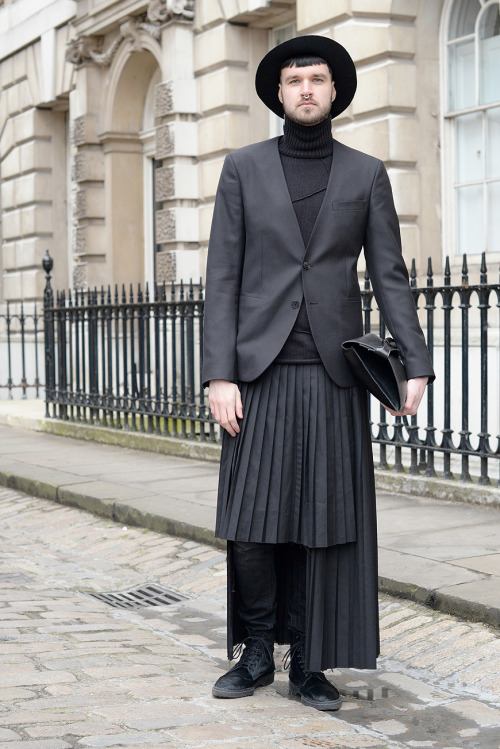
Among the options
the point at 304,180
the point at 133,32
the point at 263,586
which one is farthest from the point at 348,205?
the point at 133,32

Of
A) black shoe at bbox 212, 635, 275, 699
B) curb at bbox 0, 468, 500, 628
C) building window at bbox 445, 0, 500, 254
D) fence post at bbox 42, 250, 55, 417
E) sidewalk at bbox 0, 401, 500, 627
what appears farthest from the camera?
fence post at bbox 42, 250, 55, 417

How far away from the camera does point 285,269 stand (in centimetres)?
389

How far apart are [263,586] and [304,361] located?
76 cm

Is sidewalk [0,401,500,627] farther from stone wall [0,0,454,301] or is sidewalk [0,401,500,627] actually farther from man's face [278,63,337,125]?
stone wall [0,0,454,301]

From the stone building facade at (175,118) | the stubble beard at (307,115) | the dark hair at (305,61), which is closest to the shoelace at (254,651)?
the stubble beard at (307,115)

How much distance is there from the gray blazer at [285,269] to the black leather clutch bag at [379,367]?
0.08m

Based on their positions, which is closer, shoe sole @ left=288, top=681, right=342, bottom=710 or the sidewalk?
shoe sole @ left=288, top=681, right=342, bottom=710

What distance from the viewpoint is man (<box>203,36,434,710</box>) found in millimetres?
3863

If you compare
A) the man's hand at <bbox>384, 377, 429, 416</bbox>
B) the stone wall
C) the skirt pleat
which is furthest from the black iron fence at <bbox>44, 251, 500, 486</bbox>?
the skirt pleat

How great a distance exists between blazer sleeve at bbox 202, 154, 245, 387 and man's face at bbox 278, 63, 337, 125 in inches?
10.9

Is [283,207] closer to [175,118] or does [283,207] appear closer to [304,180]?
[304,180]

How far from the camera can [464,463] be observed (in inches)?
282

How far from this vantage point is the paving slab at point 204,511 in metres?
5.03

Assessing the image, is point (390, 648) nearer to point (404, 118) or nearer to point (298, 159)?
point (298, 159)
